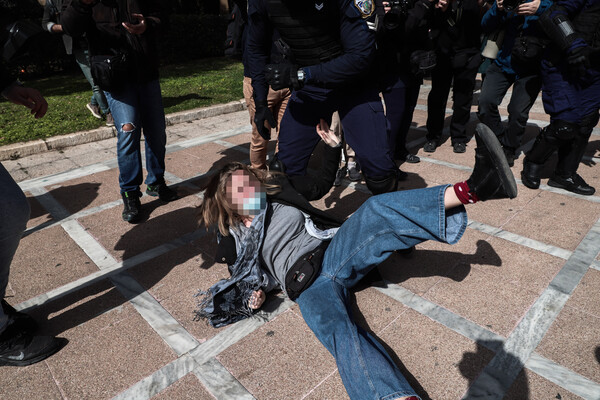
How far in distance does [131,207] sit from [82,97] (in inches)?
249

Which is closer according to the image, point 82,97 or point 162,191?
point 162,191

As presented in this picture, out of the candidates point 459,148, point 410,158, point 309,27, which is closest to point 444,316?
point 309,27

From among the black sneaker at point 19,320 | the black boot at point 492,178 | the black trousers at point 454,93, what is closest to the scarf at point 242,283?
the black sneaker at point 19,320

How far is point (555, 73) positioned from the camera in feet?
12.4

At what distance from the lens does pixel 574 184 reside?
397 cm

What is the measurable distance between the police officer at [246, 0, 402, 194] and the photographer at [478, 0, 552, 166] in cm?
208

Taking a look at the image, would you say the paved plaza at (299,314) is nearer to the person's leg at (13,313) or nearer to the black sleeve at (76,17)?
the person's leg at (13,313)

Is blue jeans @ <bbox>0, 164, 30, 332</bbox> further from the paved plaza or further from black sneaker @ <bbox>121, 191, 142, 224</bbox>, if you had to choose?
black sneaker @ <bbox>121, 191, 142, 224</bbox>

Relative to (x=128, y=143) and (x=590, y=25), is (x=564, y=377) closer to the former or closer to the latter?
(x=590, y=25)

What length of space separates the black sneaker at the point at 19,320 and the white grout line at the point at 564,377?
2779 millimetres

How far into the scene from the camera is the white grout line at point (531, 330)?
78.0 inches

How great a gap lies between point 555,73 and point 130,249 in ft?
13.5

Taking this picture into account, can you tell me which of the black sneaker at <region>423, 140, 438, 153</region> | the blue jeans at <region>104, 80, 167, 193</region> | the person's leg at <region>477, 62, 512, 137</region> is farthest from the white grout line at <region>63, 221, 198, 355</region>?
the person's leg at <region>477, 62, 512, 137</region>

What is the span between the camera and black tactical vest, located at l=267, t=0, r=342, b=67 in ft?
9.09
